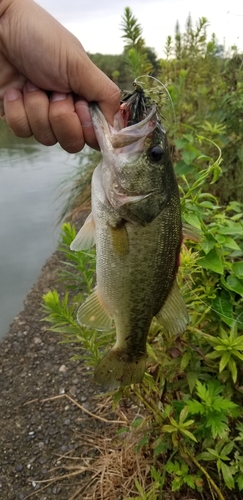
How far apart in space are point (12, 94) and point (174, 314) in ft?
3.48

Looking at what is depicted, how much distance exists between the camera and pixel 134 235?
1599 mm

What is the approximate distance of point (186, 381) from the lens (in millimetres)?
1864

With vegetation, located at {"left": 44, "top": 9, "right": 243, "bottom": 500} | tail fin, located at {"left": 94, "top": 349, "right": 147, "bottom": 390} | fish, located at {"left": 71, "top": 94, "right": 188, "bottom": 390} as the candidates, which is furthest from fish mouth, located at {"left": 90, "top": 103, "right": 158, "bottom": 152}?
tail fin, located at {"left": 94, "top": 349, "right": 147, "bottom": 390}

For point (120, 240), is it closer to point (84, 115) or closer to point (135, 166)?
point (135, 166)

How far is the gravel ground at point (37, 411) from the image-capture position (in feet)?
8.48

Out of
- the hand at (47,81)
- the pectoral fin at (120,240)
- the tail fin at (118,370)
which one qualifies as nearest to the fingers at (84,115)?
the hand at (47,81)

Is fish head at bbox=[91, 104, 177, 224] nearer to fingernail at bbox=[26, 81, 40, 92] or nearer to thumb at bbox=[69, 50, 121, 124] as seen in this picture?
thumb at bbox=[69, 50, 121, 124]

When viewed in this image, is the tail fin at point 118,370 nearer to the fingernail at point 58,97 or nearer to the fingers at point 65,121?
the fingers at point 65,121

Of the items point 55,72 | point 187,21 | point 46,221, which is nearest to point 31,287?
point 46,221

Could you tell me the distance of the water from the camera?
16.2 ft

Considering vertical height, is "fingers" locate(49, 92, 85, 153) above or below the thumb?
below

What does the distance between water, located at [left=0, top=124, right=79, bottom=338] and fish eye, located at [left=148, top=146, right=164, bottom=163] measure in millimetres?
3078

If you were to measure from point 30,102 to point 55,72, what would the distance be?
0.16 metres

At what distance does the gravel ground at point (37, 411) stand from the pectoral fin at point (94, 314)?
58 centimetres
